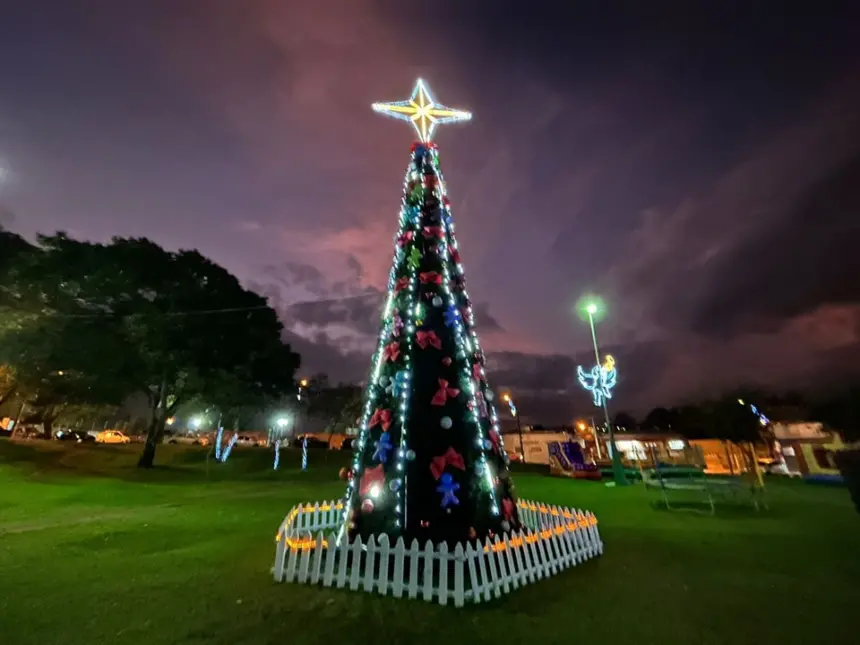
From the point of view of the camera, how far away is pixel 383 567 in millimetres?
5543

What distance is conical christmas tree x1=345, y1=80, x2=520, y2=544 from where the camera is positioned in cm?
641

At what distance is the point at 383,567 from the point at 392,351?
3.16 metres

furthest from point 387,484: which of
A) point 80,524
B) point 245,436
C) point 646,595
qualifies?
point 245,436

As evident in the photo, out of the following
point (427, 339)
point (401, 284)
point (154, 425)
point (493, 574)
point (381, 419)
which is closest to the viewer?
point (493, 574)

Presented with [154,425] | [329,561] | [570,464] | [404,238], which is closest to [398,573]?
[329,561]

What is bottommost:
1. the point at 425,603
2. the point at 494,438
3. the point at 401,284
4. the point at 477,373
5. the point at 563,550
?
the point at 425,603

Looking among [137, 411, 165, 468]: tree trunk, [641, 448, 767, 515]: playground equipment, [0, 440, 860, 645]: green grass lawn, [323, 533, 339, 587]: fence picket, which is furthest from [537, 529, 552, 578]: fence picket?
[137, 411, 165, 468]: tree trunk

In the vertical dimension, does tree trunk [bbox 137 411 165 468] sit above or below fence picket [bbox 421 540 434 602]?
above

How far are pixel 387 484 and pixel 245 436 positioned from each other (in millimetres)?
92528

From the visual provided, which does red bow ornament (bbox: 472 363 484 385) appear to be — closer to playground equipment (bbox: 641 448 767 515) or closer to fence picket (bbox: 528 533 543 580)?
fence picket (bbox: 528 533 543 580)

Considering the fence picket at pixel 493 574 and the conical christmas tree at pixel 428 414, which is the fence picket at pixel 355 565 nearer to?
the conical christmas tree at pixel 428 414

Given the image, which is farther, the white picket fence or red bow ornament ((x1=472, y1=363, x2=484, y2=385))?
red bow ornament ((x1=472, y1=363, x2=484, y2=385))

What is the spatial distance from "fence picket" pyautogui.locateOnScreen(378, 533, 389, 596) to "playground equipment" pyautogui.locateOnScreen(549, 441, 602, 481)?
20.7 m

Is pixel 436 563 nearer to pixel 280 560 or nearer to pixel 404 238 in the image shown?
pixel 280 560
